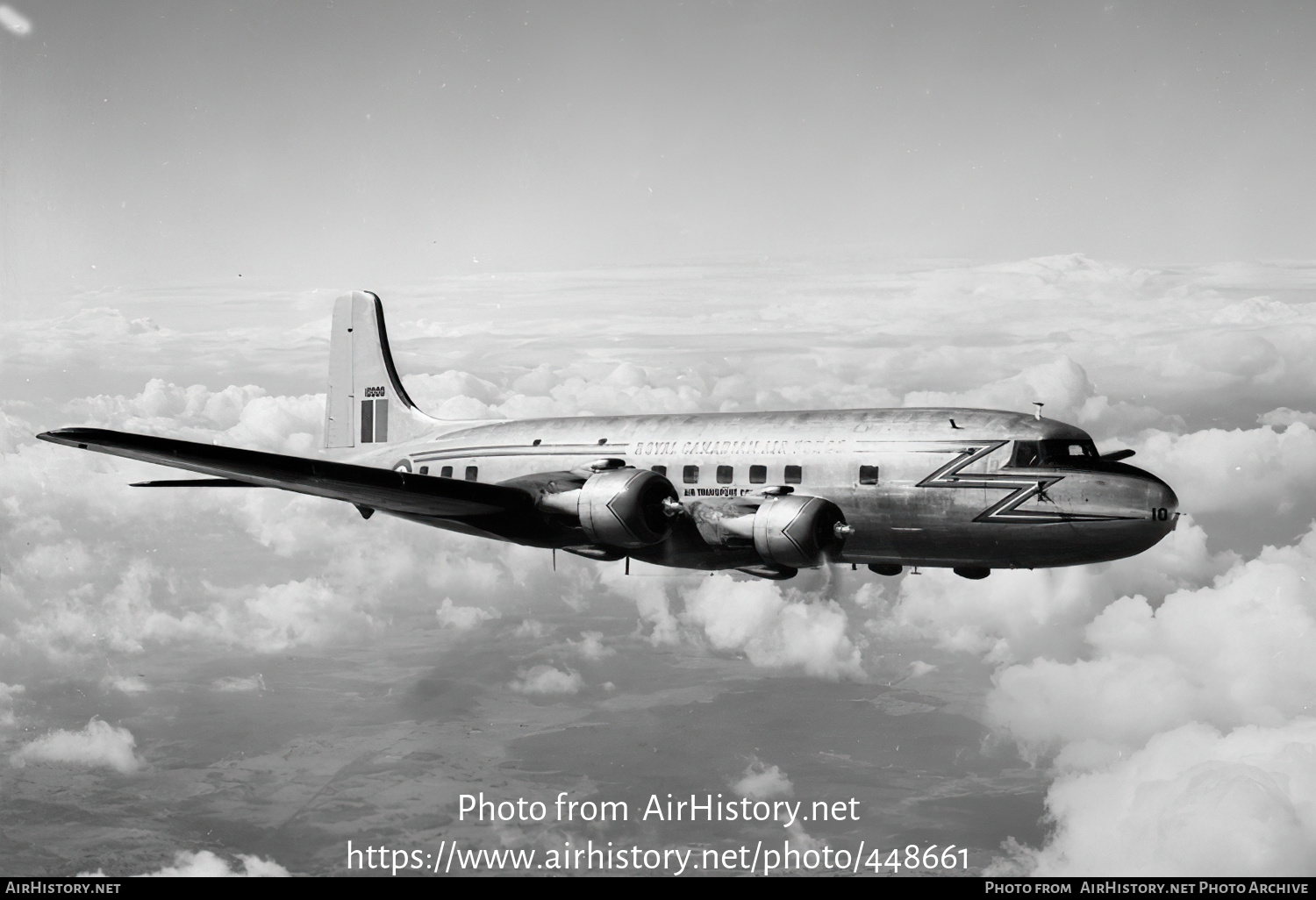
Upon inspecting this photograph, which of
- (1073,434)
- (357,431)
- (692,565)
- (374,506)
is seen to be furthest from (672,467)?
(357,431)

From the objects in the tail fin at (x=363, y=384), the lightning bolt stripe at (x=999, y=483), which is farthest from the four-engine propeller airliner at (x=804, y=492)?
the tail fin at (x=363, y=384)

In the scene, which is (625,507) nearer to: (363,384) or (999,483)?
(999,483)

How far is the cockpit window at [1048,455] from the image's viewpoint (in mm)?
18750

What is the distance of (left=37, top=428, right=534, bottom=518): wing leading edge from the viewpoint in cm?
1695

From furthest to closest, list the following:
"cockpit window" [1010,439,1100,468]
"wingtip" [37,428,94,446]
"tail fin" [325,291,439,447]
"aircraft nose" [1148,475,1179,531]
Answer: "tail fin" [325,291,439,447] → "cockpit window" [1010,439,1100,468] → "aircraft nose" [1148,475,1179,531] → "wingtip" [37,428,94,446]

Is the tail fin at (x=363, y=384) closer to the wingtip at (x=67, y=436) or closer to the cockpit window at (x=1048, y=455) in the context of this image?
the wingtip at (x=67, y=436)

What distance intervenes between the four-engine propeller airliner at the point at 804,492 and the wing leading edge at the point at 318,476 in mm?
30

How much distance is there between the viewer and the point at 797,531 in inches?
703

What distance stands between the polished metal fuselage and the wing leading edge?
0.83 m

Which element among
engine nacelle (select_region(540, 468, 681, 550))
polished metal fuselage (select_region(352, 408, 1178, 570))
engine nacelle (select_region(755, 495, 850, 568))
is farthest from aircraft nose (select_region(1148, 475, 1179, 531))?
engine nacelle (select_region(540, 468, 681, 550))

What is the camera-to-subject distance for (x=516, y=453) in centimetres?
2431

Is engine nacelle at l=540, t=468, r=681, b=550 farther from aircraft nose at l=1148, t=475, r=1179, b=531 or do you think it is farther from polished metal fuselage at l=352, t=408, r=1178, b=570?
aircraft nose at l=1148, t=475, r=1179, b=531

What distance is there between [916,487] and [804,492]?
214cm

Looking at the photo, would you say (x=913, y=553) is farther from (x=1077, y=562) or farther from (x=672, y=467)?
(x=672, y=467)
